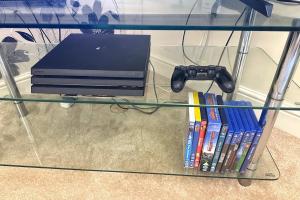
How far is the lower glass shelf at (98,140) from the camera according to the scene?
0.90m

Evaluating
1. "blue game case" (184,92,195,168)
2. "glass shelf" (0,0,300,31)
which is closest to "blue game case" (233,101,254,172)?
"blue game case" (184,92,195,168)

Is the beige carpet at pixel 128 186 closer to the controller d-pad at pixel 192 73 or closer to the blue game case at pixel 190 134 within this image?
the blue game case at pixel 190 134

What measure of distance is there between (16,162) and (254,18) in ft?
2.97

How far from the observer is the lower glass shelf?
35.6 inches

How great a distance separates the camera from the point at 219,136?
0.77 m

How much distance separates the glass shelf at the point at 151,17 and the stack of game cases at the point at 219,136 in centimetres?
25

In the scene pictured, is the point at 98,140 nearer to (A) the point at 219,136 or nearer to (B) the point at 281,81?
(A) the point at 219,136

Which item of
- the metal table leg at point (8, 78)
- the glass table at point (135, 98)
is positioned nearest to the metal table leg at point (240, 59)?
the glass table at point (135, 98)

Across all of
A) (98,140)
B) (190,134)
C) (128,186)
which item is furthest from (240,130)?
(98,140)

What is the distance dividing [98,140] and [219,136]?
1.62 ft

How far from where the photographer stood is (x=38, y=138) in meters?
1.02

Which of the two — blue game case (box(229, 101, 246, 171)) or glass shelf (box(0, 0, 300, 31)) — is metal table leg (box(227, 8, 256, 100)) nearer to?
blue game case (box(229, 101, 246, 171))

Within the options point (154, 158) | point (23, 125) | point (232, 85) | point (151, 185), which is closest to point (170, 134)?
point (154, 158)

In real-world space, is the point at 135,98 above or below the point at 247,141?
above
